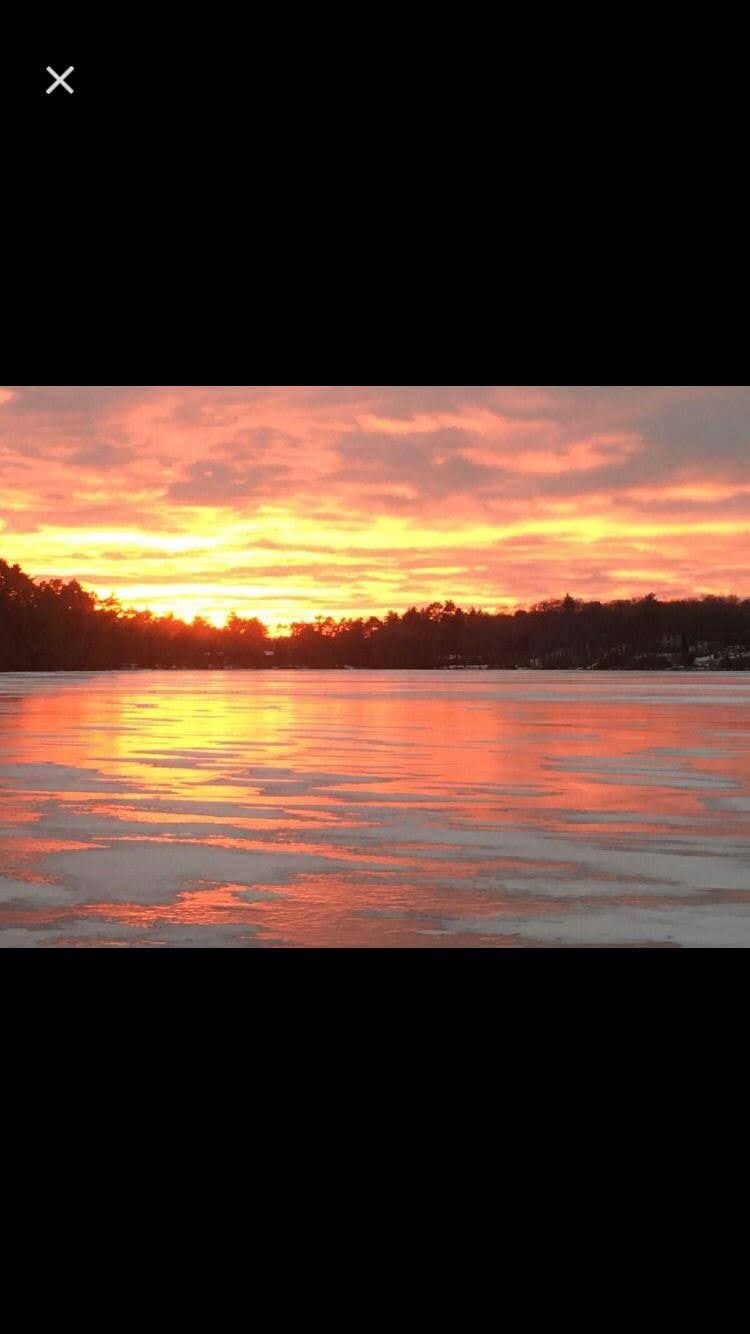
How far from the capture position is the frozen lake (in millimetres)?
4824

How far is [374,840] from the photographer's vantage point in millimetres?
7078

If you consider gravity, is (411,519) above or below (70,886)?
above

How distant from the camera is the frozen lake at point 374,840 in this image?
4.82m
